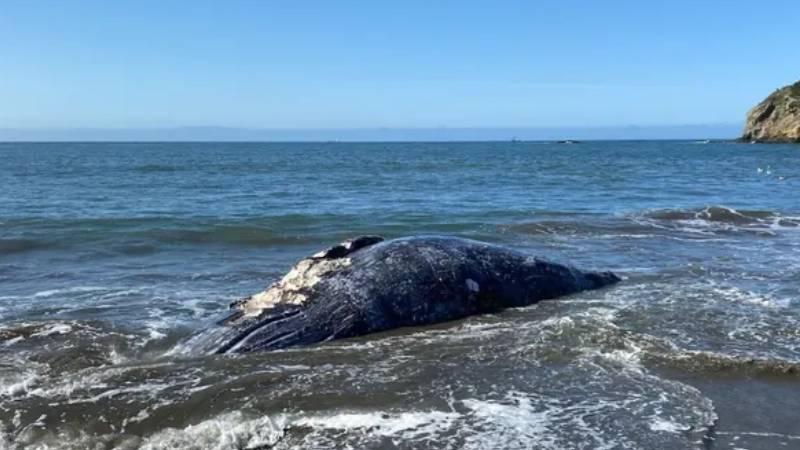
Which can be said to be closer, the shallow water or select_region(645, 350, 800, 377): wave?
the shallow water

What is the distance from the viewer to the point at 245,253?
627 inches

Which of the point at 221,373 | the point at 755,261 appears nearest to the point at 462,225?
the point at 755,261

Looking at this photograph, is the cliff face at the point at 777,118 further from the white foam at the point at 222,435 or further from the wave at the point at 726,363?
the white foam at the point at 222,435

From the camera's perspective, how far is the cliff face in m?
112

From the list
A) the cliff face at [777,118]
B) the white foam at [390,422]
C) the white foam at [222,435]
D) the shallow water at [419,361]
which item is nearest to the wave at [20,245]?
the shallow water at [419,361]

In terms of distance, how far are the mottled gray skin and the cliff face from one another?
114545 mm

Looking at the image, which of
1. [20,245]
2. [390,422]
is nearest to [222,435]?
[390,422]

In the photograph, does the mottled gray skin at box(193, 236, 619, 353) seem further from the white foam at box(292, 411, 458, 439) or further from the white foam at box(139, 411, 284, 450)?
Result: the white foam at box(292, 411, 458, 439)

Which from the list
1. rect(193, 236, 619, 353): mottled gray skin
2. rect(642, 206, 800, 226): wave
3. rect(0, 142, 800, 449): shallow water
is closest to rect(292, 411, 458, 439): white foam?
rect(0, 142, 800, 449): shallow water

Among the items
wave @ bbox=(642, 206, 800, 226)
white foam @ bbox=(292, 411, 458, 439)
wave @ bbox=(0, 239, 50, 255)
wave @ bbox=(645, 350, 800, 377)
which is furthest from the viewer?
wave @ bbox=(642, 206, 800, 226)

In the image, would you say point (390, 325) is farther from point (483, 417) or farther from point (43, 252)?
point (43, 252)

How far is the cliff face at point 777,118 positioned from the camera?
11181 cm

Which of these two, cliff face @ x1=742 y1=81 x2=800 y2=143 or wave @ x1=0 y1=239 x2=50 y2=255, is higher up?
cliff face @ x1=742 y1=81 x2=800 y2=143

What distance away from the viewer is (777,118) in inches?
4621
